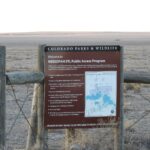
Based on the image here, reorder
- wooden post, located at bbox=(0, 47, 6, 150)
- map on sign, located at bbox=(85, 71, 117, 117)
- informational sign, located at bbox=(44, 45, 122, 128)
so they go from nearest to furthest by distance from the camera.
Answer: wooden post, located at bbox=(0, 47, 6, 150)
informational sign, located at bbox=(44, 45, 122, 128)
map on sign, located at bbox=(85, 71, 117, 117)

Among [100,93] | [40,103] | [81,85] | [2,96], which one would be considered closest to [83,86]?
[81,85]

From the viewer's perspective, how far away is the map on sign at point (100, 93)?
1065cm

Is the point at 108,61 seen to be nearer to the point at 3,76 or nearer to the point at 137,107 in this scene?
the point at 3,76

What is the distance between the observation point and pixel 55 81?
10.5 m

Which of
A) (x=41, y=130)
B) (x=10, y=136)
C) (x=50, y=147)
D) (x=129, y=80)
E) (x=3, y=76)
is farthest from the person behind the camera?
(x=10, y=136)

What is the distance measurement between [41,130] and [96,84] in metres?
0.97

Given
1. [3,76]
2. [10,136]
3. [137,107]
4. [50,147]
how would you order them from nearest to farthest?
[3,76]
[50,147]
[10,136]
[137,107]

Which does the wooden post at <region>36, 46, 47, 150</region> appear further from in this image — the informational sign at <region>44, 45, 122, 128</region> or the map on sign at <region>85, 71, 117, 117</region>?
the map on sign at <region>85, 71, 117, 117</region>

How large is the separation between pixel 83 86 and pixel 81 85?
0.05 m

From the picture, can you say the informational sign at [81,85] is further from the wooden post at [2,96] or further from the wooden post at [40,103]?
the wooden post at [2,96]

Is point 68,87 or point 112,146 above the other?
point 68,87

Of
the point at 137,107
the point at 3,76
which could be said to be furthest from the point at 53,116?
the point at 137,107

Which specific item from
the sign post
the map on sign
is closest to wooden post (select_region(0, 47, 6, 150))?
the sign post

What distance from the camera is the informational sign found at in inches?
412
